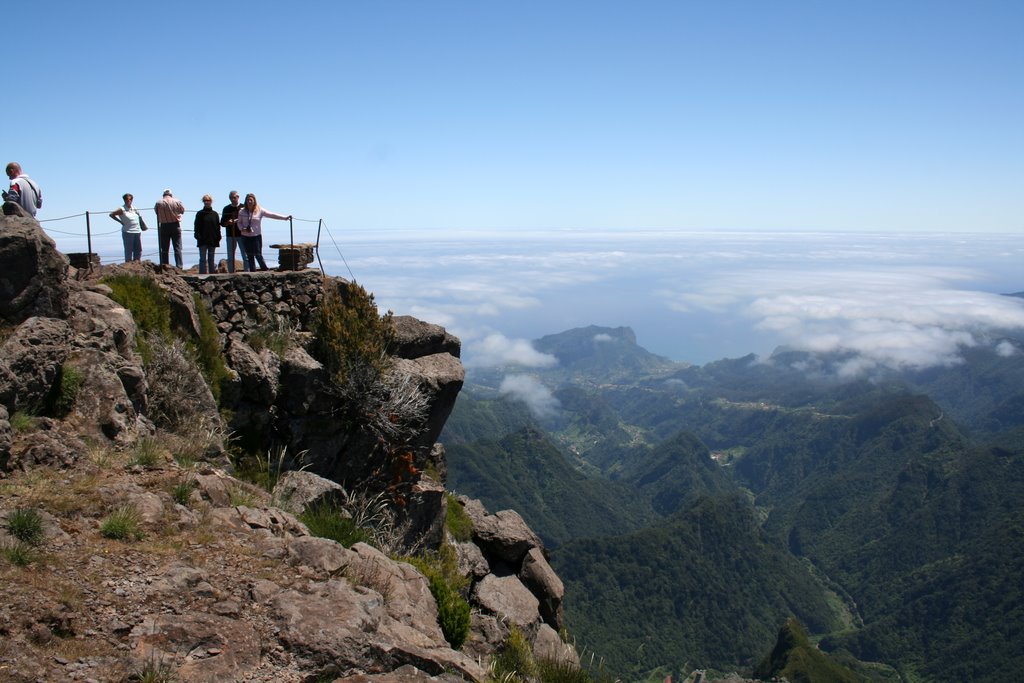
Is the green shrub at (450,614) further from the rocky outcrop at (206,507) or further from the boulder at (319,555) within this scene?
the boulder at (319,555)

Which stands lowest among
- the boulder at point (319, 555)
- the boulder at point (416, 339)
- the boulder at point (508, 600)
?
the boulder at point (508, 600)

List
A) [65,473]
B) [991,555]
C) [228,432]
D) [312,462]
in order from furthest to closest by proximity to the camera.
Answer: [991,555] → [312,462] → [228,432] → [65,473]

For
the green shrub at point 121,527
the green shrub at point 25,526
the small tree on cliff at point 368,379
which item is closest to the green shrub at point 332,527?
the green shrub at point 121,527

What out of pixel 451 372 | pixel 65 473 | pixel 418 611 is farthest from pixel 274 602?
pixel 451 372

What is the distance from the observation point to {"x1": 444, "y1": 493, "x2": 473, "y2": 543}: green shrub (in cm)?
1711

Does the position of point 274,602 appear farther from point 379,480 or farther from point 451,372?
point 451,372

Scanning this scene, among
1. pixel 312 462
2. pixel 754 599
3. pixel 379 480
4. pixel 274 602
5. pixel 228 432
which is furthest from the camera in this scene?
pixel 754 599

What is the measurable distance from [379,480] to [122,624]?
988 centimetres

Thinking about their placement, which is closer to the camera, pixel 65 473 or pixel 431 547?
pixel 65 473

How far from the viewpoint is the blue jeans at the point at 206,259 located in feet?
57.0

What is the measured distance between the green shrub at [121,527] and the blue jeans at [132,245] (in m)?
10.1

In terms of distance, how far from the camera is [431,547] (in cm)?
1591

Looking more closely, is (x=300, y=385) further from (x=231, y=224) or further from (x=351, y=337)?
(x=231, y=224)

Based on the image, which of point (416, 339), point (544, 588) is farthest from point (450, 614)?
point (416, 339)
